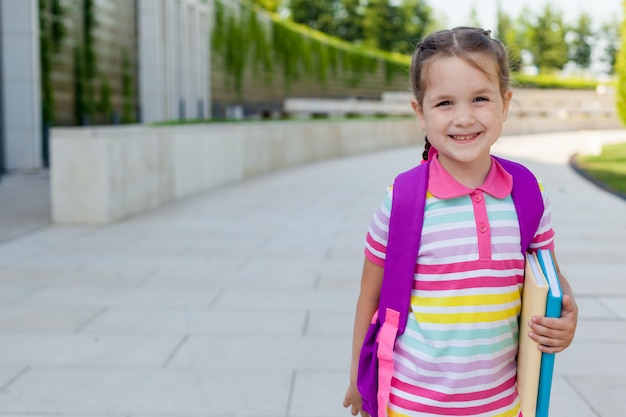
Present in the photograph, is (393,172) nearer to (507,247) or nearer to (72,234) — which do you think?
(72,234)

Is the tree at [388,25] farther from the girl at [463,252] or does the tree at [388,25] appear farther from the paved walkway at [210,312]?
the girl at [463,252]

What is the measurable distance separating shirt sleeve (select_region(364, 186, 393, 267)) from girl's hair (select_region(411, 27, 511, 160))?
274 millimetres

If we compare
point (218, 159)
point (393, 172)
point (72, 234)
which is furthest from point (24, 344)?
point (393, 172)

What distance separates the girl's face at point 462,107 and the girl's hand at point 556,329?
1.31 feet

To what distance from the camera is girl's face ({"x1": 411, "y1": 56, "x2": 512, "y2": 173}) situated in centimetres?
198

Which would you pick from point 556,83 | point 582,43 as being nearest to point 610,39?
point 582,43

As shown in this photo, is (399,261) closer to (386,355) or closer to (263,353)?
(386,355)

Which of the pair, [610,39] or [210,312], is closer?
[210,312]

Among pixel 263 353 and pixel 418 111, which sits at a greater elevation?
pixel 418 111

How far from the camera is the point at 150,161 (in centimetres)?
1068

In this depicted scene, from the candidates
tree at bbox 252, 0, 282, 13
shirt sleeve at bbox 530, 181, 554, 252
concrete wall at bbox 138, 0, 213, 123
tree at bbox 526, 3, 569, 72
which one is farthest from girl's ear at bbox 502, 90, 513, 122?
tree at bbox 526, 3, 569, 72

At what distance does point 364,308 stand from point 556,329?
49 centimetres

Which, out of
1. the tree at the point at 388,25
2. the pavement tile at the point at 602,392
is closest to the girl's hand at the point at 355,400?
the pavement tile at the point at 602,392

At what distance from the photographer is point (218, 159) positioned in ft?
45.1
